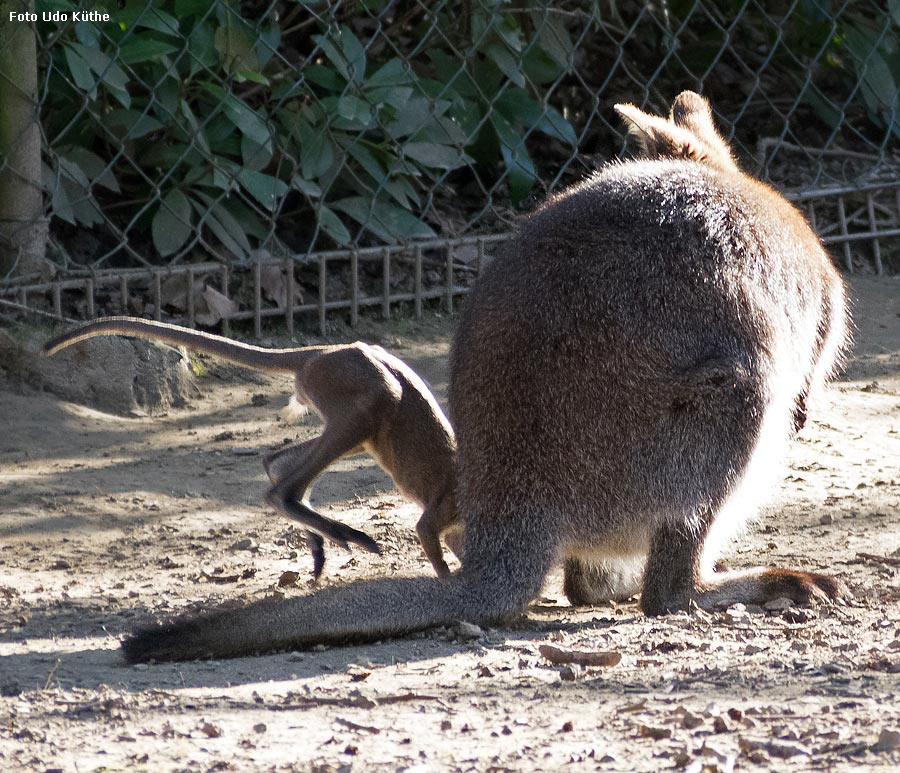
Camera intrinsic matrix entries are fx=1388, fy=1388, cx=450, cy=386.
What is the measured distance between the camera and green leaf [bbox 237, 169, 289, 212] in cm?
633

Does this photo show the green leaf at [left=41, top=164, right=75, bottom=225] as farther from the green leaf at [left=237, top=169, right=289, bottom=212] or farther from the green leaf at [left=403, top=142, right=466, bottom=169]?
the green leaf at [left=403, top=142, right=466, bottom=169]

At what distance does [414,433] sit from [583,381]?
0.69 m

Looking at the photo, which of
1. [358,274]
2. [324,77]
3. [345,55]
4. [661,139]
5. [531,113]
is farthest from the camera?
[531,113]

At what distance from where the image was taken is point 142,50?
5.94m

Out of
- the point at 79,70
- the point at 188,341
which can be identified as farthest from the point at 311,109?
the point at 188,341

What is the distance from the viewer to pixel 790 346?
396 centimetres

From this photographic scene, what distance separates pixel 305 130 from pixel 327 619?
12.0 ft

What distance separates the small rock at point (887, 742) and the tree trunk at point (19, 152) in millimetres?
4357

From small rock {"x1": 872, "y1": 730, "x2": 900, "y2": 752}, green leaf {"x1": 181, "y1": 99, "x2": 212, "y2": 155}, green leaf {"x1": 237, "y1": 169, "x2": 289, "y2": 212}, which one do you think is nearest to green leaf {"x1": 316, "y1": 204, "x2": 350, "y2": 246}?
green leaf {"x1": 237, "y1": 169, "x2": 289, "y2": 212}

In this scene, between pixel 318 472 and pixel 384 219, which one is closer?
pixel 318 472

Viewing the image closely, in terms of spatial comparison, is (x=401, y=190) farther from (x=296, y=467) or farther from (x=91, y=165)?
(x=296, y=467)

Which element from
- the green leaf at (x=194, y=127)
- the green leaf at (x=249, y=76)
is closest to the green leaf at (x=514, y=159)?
the green leaf at (x=249, y=76)

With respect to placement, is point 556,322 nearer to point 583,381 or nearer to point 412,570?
point 583,381

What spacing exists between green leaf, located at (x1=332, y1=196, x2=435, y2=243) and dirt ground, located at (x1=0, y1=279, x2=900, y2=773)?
119cm
